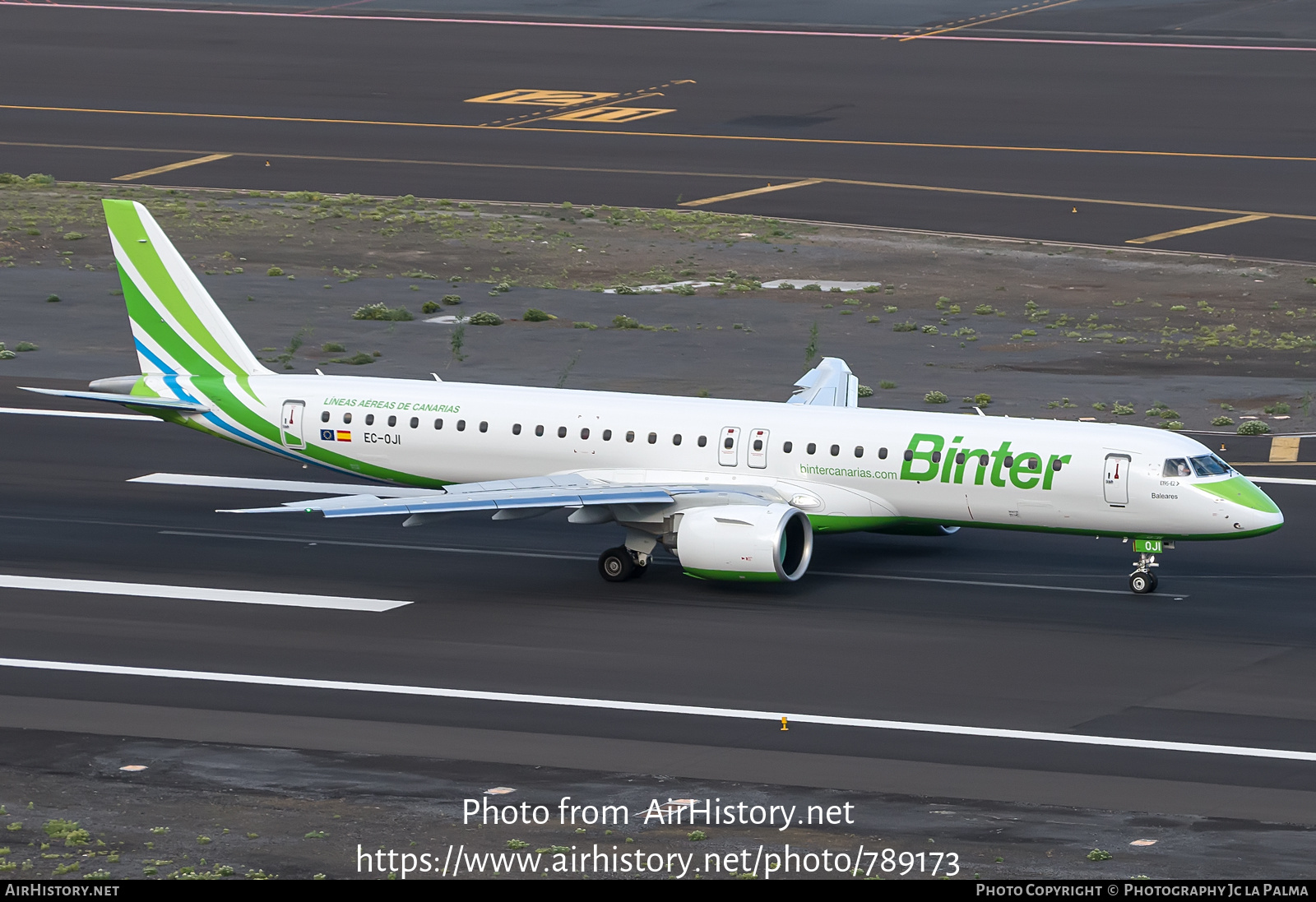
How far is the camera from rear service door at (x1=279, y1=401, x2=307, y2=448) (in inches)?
1911

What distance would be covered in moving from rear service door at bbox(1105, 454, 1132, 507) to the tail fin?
63.9 feet

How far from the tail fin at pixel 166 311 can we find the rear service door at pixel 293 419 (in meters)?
1.64

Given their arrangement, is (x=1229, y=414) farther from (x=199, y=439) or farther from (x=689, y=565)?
(x=199, y=439)

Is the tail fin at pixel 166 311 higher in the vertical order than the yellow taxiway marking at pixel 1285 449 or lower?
higher

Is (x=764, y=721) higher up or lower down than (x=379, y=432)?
lower down

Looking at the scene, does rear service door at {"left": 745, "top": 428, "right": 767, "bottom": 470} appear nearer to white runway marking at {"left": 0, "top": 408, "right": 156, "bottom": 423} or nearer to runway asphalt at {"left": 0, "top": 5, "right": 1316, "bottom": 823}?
runway asphalt at {"left": 0, "top": 5, "right": 1316, "bottom": 823}

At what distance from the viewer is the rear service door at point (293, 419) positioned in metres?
48.5

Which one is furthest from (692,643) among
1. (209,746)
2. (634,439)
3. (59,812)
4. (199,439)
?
(199,439)

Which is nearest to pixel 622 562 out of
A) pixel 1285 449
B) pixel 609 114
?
pixel 1285 449

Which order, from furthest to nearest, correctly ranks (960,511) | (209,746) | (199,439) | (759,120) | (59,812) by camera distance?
(759,120)
(199,439)
(960,511)
(209,746)
(59,812)

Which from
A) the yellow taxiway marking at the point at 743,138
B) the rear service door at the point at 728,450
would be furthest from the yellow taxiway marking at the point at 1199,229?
the rear service door at the point at 728,450

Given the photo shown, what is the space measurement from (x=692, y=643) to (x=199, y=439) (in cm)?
2174

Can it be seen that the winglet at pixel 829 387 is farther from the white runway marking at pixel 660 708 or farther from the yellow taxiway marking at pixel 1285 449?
the white runway marking at pixel 660 708

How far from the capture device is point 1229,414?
58625mm
